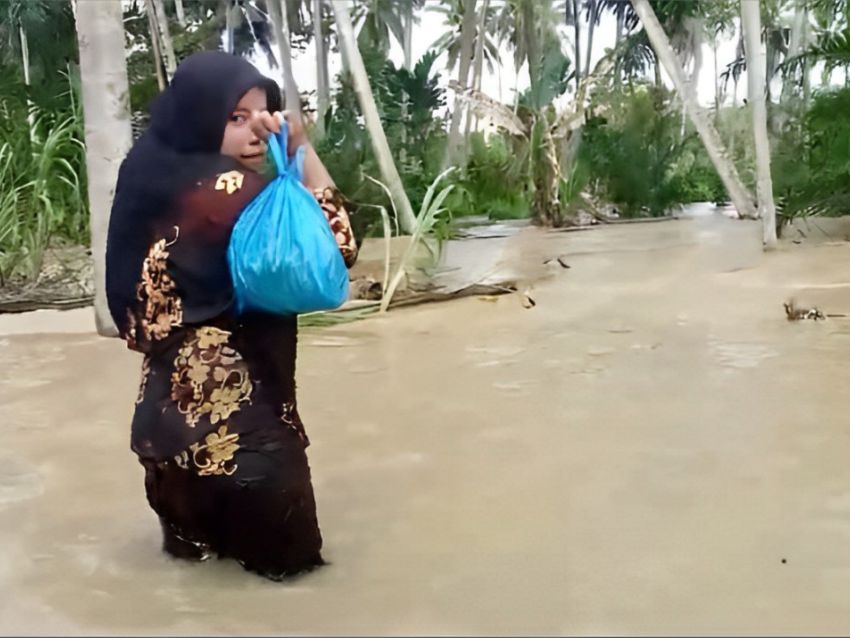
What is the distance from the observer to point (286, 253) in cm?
90

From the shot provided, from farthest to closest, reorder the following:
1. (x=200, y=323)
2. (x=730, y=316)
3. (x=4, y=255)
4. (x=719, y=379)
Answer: (x=4, y=255), (x=730, y=316), (x=719, y=379), (x=200, y=323)

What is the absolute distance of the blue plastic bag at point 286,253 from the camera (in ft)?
2.97

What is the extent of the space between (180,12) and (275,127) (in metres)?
1.37

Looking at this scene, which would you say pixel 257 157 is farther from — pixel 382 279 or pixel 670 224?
pixel 670 224

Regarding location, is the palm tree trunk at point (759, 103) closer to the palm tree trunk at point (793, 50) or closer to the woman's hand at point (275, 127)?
the palm tree trunk at point (793, 50)

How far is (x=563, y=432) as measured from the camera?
1.59 metres

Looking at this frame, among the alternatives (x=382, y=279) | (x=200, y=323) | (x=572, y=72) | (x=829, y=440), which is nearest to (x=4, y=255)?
(x=382, y=279)

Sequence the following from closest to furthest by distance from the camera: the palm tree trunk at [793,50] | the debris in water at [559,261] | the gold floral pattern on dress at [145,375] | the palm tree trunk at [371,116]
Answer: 1. the gold floral pattern on dress at [145,375]
2. the palm tree trunk at [371,116]
3. the palm tree trunk at [793,50]
4. the debris in water at [559,261]

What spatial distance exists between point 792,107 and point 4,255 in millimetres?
2248

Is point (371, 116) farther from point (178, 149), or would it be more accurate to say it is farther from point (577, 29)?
point (178, 149)

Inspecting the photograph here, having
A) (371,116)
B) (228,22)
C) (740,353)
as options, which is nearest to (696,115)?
(740,353)

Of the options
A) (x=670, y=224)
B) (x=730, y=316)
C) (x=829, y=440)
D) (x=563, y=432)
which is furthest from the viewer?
(x=670, y=224)

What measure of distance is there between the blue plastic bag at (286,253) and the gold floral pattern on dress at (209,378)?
2.8 inches

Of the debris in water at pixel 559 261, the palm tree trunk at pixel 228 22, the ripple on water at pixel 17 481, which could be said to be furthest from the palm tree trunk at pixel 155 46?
the debris in water at pixel 559 261
